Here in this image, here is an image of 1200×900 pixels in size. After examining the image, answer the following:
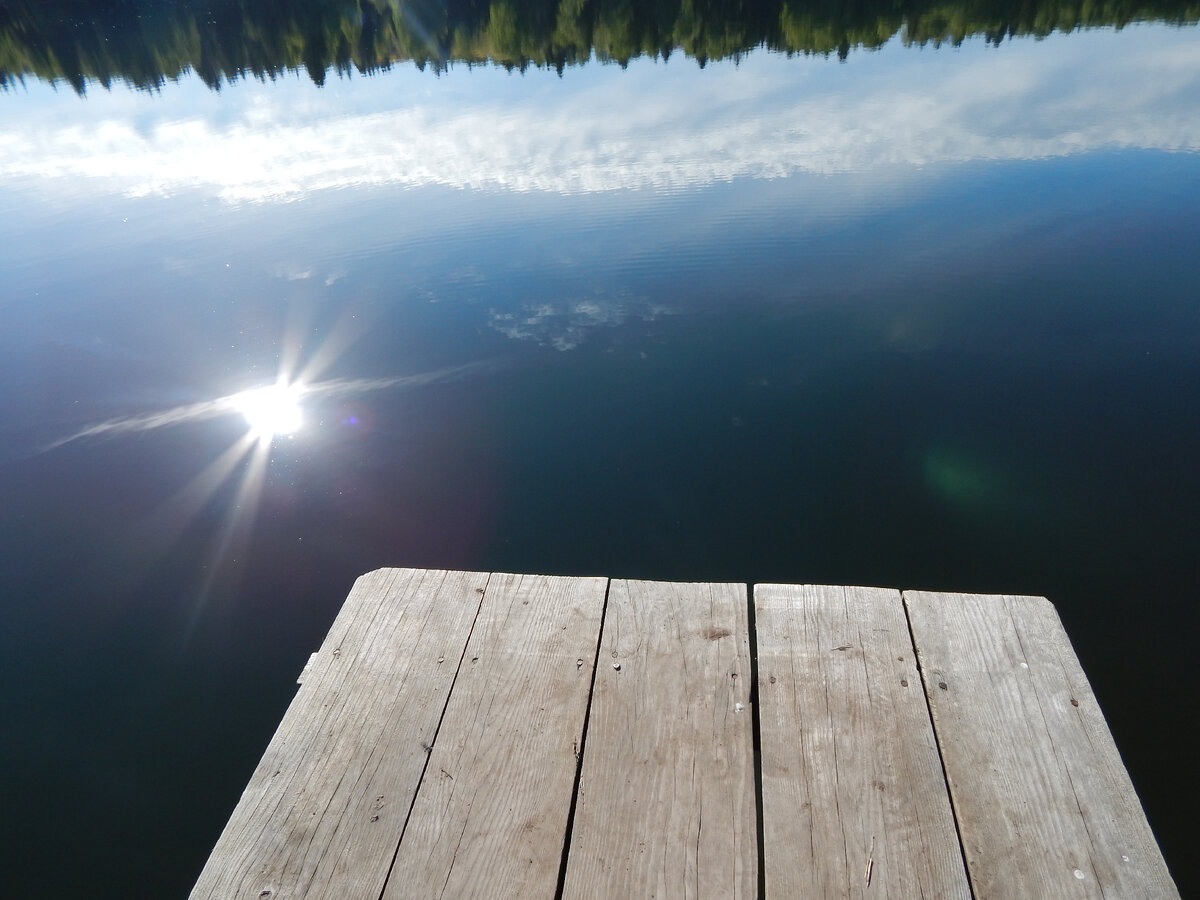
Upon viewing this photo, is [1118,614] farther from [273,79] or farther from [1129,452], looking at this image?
[273,79]

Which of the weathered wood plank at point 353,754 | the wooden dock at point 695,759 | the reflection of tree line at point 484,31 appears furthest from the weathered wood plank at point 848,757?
the reflection of tree line at point 484,31

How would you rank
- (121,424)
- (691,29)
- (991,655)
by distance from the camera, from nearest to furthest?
(991,655)
(121,424)
(691,29)

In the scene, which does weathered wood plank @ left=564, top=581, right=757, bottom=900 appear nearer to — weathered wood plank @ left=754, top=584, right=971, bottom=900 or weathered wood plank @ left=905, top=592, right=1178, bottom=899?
weathered wood plank @ left=754, top=584, right=971, bottom=900

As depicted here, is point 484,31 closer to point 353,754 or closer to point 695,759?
point 353,754

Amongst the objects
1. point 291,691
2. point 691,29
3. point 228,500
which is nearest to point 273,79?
point 691,29

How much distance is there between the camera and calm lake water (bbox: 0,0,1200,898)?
4.23 m

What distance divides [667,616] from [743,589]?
0.29 m

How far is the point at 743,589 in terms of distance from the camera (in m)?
2.43

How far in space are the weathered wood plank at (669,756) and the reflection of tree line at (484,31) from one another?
957 inches

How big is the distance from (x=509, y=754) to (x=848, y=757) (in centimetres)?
92

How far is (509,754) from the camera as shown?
196cm

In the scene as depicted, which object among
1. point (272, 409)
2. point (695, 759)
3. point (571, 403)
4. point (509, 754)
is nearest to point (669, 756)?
point (695, 759)

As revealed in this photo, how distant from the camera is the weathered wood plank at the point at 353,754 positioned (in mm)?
1745

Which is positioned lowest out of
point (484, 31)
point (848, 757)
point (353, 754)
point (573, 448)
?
point (353, 754)
